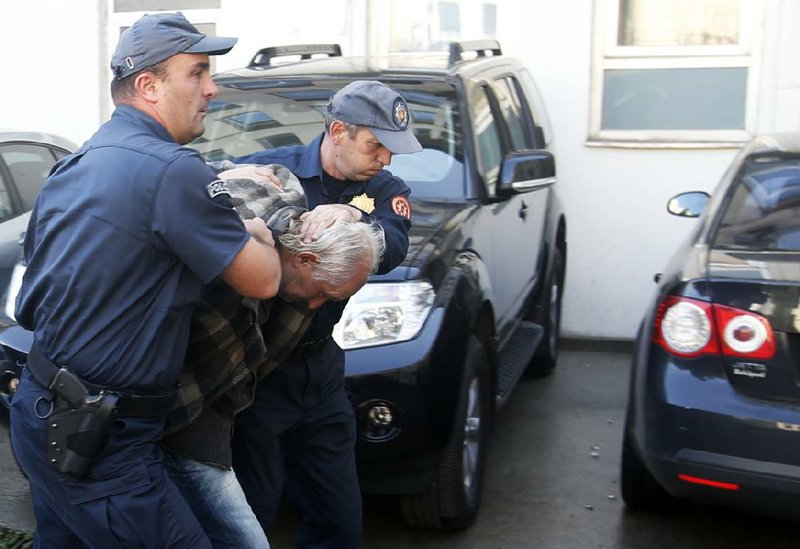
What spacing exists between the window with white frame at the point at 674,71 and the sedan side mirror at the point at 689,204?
1.96 m

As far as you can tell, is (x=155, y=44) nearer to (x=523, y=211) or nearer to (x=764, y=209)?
(x=764, y=209)

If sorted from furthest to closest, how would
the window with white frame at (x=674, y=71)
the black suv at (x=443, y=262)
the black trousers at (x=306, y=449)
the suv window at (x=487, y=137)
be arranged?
1. the window with white frame at (x=674, y=71)
2. the suv window at (x=487, y=137)
3. the black suv at (x=443, y=262)
4. the black trousers at (x=306, y=449)

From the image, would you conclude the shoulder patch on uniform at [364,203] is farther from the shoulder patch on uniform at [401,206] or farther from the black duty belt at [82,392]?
the black duty belt at [82,392]

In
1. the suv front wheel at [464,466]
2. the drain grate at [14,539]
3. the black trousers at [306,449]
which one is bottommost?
the drain grate at [14,539]

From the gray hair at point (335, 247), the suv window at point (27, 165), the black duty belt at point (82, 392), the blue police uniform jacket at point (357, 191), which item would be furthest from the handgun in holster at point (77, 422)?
the suv window at point (27, 165)

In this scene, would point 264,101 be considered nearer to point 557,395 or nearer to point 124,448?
point 557,395

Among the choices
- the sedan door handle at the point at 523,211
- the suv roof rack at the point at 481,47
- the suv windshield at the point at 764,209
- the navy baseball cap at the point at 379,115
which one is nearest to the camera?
the navy baseball cap at the point at 379,115

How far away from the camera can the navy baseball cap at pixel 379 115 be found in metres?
3.07

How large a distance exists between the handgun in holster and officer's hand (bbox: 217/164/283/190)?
592 millimetres

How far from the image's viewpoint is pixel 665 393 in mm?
3502

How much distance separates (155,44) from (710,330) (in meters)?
2.02

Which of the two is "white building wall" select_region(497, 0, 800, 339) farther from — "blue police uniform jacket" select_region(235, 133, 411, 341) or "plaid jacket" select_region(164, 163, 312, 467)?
"plaid jacket" select_region(164, 163, 312, 467)

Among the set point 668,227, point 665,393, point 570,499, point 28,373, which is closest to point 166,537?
point 28,373

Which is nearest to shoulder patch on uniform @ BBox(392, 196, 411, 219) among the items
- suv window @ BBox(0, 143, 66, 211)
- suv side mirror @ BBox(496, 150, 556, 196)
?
suv side mirror @ BBox(496, 150, 556, 196)
